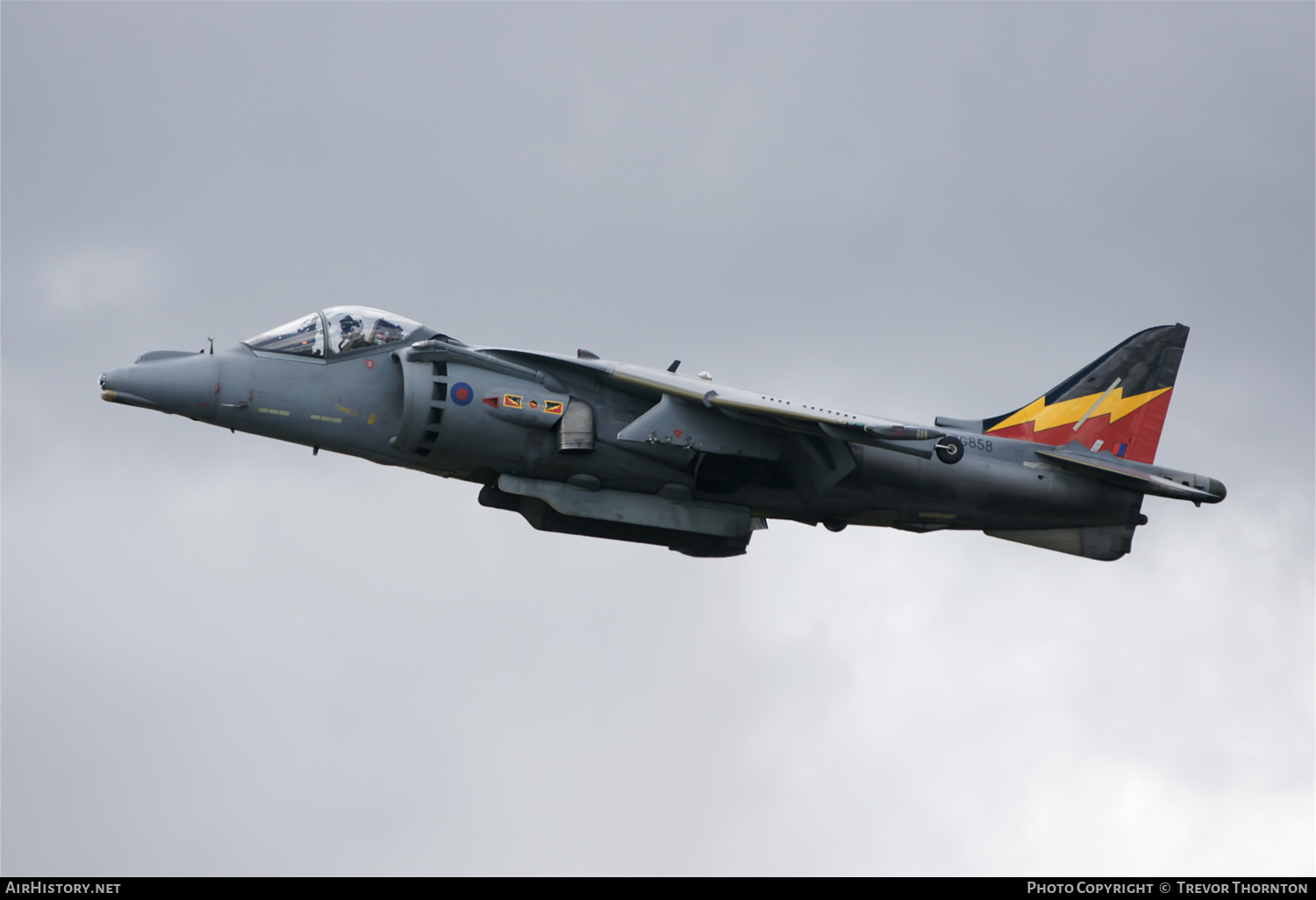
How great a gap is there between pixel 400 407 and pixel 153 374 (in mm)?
3508

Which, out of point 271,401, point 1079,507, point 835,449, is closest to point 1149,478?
point 1079,507

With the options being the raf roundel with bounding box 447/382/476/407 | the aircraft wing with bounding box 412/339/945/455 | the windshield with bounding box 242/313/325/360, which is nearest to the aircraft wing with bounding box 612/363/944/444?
the aircraft wing with bounding box 412/339/945/455

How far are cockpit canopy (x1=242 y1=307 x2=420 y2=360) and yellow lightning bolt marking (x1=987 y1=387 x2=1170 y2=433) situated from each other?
1087cm

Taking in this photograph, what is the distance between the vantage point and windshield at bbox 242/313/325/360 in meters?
21.7

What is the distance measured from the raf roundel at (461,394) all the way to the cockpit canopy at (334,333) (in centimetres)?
124

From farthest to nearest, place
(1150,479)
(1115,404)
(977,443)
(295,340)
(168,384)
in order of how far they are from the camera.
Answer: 1. (1115,404)
2. (977,443)
3. (1150,479)
4. (295,340)
5. (168,384)

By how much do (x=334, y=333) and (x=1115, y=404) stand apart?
14175 mm

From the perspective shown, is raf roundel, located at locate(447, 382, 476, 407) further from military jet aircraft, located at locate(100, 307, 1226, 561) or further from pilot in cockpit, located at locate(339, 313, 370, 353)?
pilot in cockpit, located at locate(339, 313, 370, 353)

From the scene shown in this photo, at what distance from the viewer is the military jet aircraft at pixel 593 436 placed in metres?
21.5

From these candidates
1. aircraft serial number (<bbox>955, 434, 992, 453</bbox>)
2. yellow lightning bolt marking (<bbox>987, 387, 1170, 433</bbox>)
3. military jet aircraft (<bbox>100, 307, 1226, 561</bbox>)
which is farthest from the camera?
yellow lightning bolt marking (<bbox>987, 387, 1170, 433</bbox>)

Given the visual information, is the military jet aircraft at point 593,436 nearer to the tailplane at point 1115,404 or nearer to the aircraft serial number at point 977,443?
the aircraft serial number at point 977,443

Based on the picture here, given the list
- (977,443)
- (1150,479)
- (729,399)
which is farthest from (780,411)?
(1150,479)

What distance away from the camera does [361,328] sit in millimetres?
22031

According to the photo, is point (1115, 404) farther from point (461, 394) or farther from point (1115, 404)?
point (461, 394)
